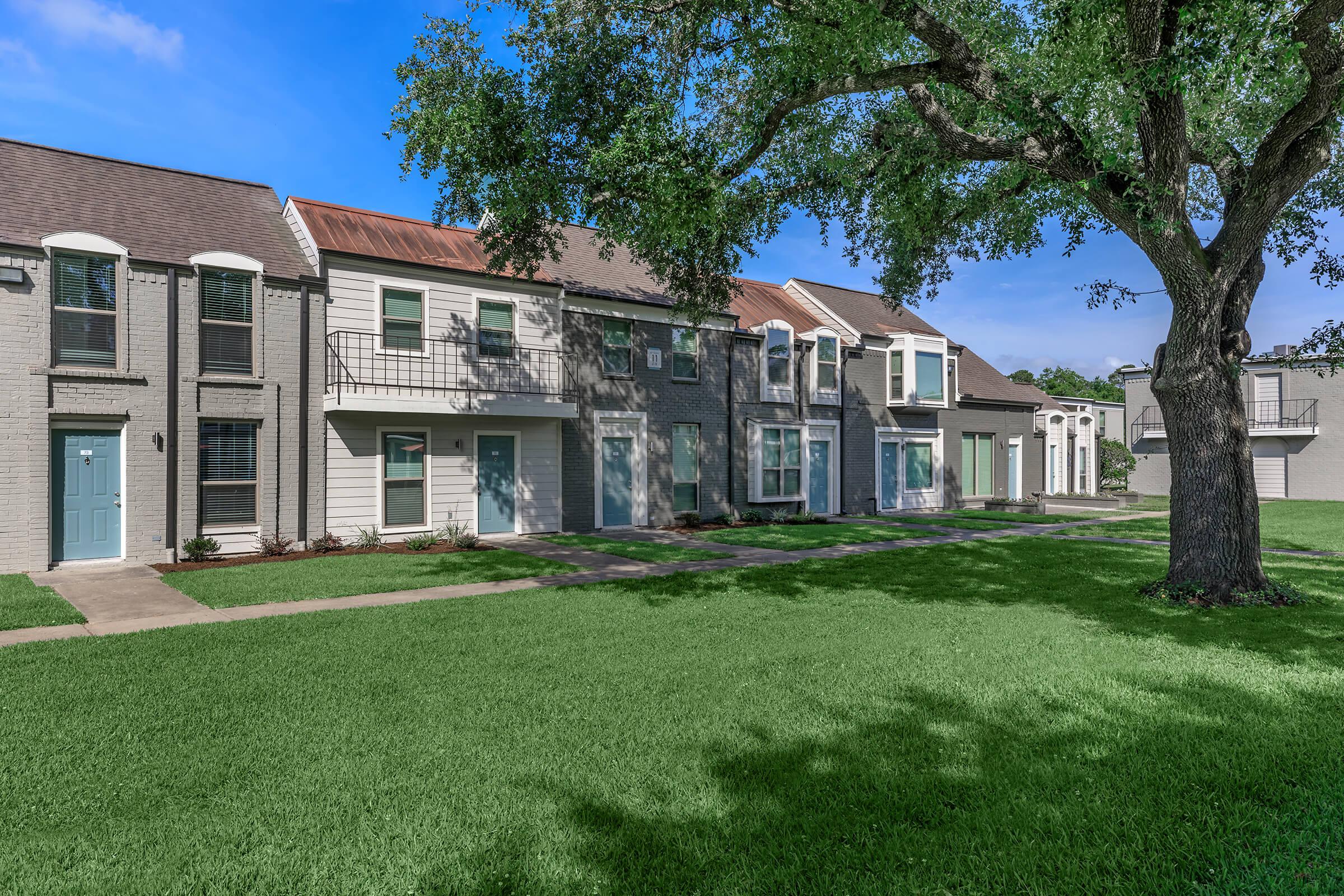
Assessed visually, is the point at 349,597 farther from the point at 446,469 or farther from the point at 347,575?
the point at 446,469

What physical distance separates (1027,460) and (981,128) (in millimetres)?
20781

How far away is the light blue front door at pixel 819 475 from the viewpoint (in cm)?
2220

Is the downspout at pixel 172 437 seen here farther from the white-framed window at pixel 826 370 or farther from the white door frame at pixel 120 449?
the white-framed window at pixel 826 370

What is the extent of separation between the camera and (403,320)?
15141 mm

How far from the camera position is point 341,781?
13.3 ft

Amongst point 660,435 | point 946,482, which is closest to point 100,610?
point 660,435

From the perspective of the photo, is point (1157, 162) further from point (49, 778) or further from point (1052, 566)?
point (49, 778)

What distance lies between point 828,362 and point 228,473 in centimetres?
1573

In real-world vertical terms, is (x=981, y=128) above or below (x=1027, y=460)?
above

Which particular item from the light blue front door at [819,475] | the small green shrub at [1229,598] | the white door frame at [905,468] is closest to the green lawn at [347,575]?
the small green shrub at [1229,598]

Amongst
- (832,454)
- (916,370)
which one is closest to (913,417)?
(916,370)

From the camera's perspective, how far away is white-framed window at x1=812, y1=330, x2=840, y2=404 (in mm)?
22172

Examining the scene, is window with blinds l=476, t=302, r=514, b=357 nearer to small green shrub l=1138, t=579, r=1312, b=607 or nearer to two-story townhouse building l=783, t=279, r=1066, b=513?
two-story townhouse building l=783, t=279, r=1066, b=513

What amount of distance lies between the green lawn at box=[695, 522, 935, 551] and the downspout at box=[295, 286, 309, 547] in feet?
25.8
